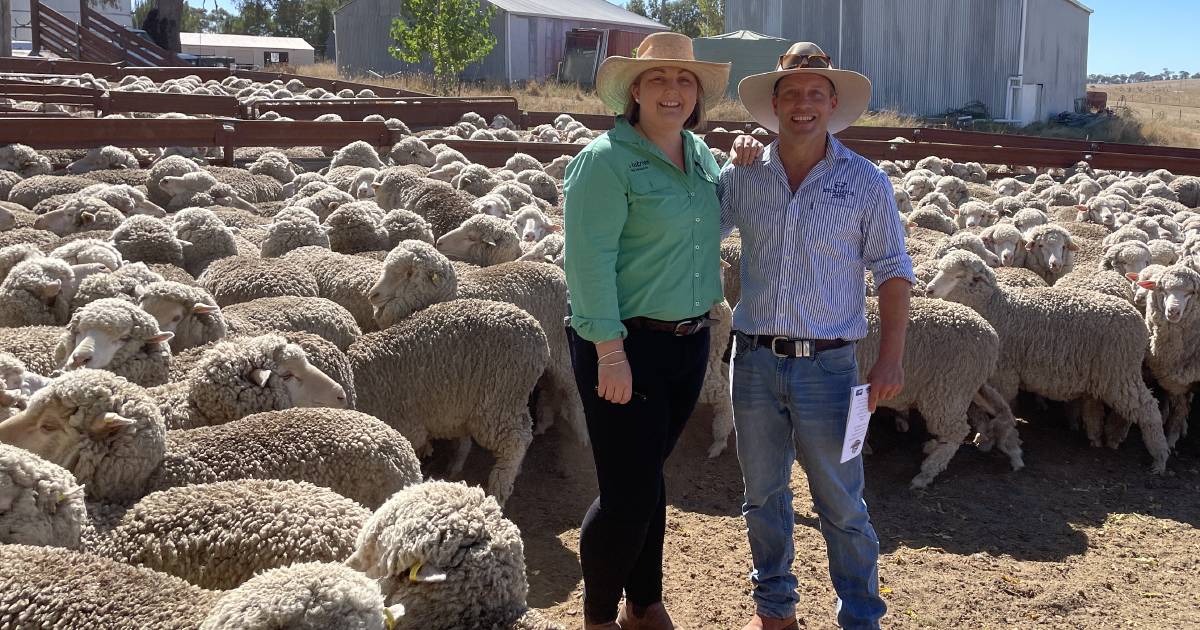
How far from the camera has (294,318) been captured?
16.7 ft

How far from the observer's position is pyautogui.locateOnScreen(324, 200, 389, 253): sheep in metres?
7.12

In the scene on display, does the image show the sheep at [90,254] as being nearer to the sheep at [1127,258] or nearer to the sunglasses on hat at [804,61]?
the sunglasses on hat at [804,61]

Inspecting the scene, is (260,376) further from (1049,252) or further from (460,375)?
(1049,252)

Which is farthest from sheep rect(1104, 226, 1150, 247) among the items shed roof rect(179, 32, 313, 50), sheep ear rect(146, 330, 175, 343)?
shed roof rect(179, 32, 313, 50)

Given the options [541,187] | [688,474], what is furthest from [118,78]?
[688,474]

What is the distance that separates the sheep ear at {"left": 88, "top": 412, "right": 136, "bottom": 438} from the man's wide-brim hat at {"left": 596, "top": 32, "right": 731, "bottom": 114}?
1876 mm

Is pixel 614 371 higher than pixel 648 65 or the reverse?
the reverse

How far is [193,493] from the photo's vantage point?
3.21m

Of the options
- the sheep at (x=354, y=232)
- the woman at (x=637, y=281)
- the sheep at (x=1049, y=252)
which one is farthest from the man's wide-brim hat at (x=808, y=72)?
the sheep at (x=1049, y=252)

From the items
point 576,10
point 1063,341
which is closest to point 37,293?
point 1063,341

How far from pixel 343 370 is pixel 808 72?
2564 mm

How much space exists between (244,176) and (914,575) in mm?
7787

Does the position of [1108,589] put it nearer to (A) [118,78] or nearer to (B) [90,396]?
(B) [90,396]

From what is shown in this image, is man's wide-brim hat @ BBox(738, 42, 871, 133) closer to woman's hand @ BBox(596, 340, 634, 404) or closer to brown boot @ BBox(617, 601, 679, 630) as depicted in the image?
woman's hand @ BBox(596, 340, 634, 404)
